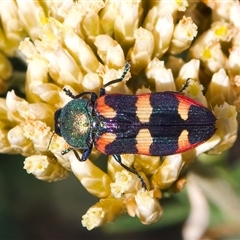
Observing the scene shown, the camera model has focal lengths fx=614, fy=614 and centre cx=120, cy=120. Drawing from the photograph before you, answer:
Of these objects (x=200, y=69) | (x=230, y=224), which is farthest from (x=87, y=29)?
(x=230, y=224)

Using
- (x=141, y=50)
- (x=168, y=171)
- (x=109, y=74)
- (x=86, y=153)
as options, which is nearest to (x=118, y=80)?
(x=109, y=74)

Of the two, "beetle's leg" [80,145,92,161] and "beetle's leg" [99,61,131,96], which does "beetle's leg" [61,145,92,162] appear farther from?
"beetle's leg" [99,61,131,96]

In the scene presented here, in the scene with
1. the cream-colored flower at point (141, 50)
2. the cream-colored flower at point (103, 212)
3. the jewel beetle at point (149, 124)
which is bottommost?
the cream-colored flower at point (103, 212)

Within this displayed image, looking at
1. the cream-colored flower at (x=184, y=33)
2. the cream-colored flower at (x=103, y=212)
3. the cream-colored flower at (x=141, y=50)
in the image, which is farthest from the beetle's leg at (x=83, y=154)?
the cream-colored flower at (x=184, y=33)

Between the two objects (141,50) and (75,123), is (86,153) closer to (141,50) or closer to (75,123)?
(75,123)

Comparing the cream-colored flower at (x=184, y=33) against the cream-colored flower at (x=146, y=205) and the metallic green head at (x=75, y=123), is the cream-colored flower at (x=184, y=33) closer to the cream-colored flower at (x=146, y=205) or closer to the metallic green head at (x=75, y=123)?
the metallic green head at (x=75, y=123)

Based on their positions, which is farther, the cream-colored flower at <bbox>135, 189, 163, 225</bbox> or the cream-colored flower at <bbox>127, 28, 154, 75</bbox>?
the cream-colored flower at <bbox>127, 28, 154, 75</bbox>

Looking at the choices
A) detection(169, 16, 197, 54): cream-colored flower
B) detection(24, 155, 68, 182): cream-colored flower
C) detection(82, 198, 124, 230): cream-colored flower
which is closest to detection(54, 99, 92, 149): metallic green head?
detection(24, 155, 68, 182): cream-colored flower
